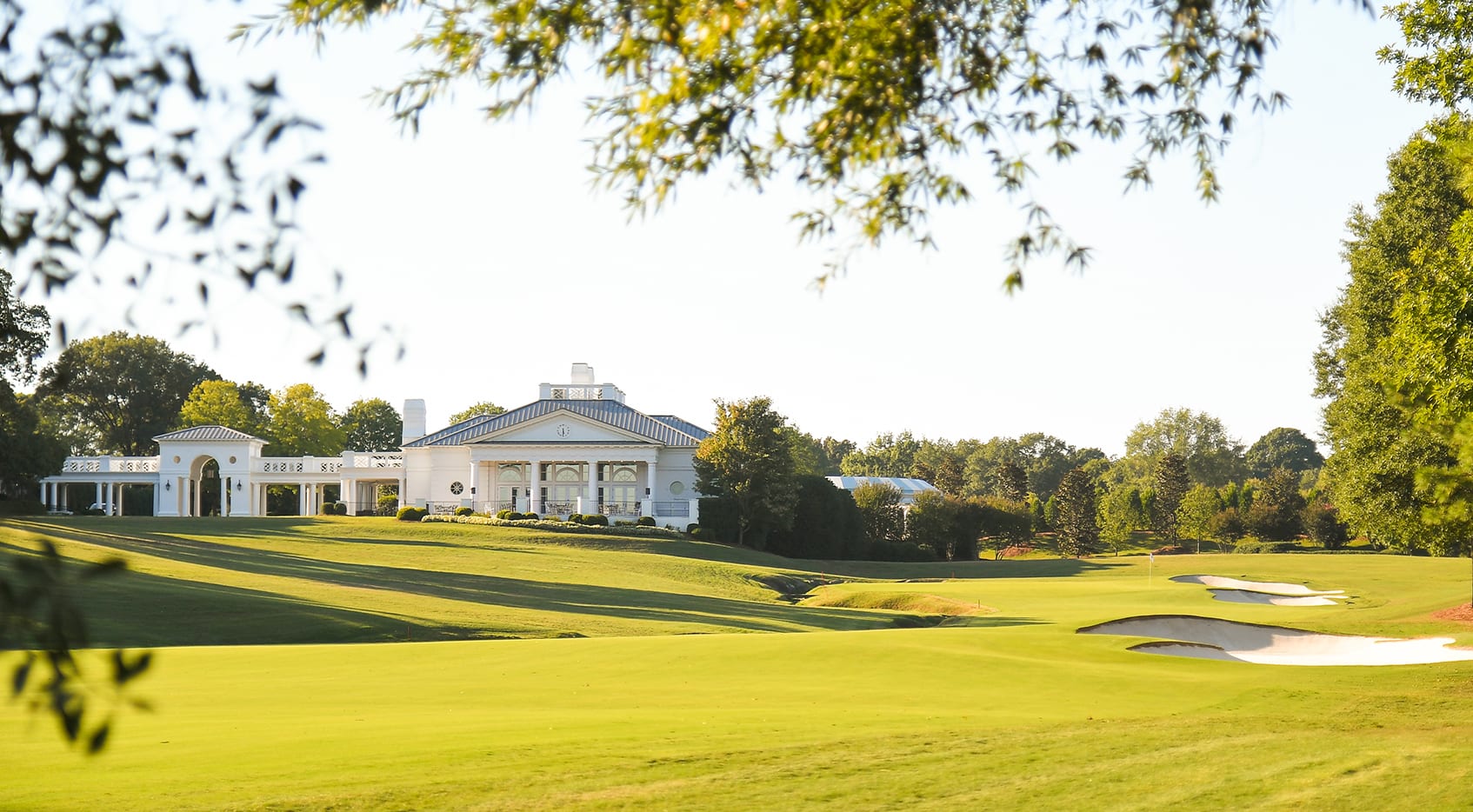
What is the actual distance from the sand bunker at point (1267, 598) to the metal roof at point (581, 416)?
31569mm

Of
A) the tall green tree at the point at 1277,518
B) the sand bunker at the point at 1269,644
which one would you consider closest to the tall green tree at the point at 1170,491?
the tall green tree at the point at 1277,518

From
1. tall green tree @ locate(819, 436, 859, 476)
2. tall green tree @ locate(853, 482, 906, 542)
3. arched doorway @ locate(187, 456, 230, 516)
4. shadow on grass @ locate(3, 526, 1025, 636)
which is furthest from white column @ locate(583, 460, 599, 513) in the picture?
tall green tree @ locate(819, 436, 859, 476)

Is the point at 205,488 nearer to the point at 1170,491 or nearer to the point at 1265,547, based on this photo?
the point at 1265,547

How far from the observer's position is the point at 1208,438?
12594 cm

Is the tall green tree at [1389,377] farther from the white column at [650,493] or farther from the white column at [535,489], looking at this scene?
the white column at [535,489]

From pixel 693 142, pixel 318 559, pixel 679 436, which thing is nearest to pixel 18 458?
pixel 318 559

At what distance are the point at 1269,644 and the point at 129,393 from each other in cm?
8027

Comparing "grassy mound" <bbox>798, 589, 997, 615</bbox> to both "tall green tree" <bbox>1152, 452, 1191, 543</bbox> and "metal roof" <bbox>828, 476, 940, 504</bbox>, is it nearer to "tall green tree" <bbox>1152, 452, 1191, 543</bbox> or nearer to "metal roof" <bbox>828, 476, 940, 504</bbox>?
"metal roof" <bbox>828, 476, 940, 504</bbox>

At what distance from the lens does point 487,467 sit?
6812 cm

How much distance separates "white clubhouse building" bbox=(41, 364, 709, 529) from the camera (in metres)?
65.3

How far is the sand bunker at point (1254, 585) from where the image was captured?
41162 mm

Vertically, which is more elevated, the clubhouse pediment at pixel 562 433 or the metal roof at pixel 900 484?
the clubhouse pediment at pixel 562 433

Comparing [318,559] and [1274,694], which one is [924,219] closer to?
[1274,694]

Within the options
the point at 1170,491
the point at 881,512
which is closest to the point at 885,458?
the point at 1170,491
